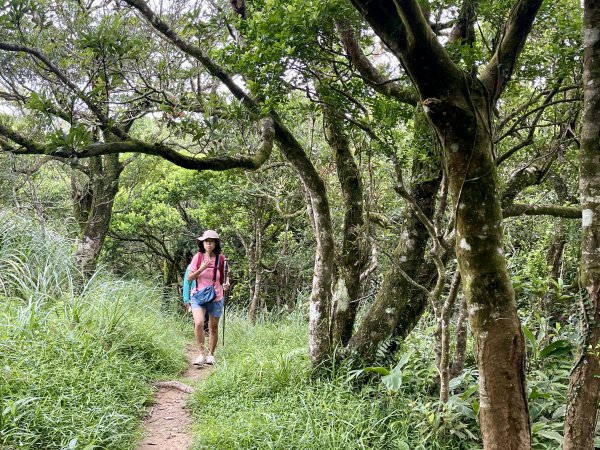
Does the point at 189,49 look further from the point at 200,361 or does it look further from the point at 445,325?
the point at 200,361

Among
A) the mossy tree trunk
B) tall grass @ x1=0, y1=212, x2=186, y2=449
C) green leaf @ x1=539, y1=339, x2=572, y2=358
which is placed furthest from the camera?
green leaf @ x1=539, y1=339, x2=572, y2=358

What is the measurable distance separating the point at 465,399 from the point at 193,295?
3.67 metres

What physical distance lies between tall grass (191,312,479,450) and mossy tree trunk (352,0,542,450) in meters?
1.05

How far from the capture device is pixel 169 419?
164 inches

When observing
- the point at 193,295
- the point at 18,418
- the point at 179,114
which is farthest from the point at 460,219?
the point at 193,295

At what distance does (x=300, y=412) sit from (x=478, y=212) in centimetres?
242

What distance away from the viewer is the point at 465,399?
3354mm

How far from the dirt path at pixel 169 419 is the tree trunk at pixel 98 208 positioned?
350cm

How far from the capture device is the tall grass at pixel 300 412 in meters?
3.32

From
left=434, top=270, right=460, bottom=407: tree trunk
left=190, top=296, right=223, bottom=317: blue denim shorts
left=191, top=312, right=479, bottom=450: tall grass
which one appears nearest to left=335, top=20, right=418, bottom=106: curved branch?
left=434, top=270, right=460, bottom=407: tree trunk

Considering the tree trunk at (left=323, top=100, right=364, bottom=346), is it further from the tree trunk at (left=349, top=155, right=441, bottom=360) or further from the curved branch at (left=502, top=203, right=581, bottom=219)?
the curved branch at (left=502, top=203, right=581, bottom=219)

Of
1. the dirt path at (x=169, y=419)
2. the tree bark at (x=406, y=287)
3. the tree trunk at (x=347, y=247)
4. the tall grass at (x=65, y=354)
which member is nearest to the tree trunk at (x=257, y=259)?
the tall grass at (x=65, y=354)

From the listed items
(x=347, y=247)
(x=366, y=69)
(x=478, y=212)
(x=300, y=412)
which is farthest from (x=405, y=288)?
(x=478, y=212)

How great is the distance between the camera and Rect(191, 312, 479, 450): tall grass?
3318 mm
